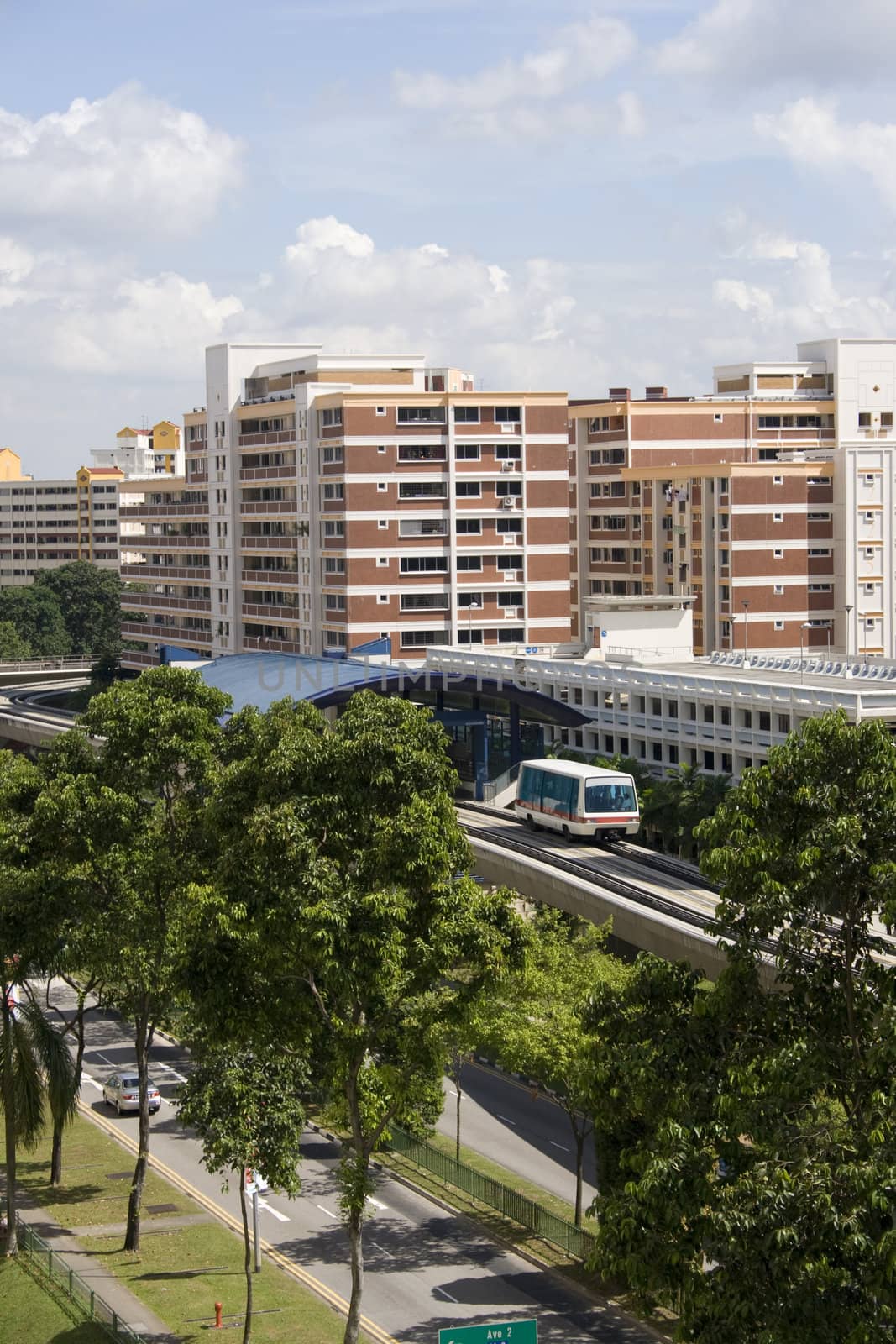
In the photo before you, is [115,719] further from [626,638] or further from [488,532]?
[488,532]

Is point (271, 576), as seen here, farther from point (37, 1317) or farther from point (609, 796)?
point (37, 1317)

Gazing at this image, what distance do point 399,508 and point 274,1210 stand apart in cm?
6791

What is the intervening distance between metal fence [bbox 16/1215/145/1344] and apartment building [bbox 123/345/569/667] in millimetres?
66703

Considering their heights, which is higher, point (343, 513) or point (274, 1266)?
point (343, 513)

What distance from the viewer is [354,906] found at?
29.7 metres

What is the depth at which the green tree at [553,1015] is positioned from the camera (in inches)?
1774

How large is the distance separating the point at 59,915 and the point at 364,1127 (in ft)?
35.5

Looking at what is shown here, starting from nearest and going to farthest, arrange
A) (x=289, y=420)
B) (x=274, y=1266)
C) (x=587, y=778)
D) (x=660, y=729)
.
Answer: (x=274, y=1266)
(x=587, y=778)
(x=660, y=729)
(x=289, y=420)

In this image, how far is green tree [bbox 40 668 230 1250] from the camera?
39.3 metres

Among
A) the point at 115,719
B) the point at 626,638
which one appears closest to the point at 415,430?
the point at 626,638

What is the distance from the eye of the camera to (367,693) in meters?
32.3

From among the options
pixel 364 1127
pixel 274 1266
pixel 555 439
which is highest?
pixel 555 439

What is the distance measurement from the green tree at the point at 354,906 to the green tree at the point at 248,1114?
461 cm

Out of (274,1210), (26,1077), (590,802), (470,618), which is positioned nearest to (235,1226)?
(274,1210)
